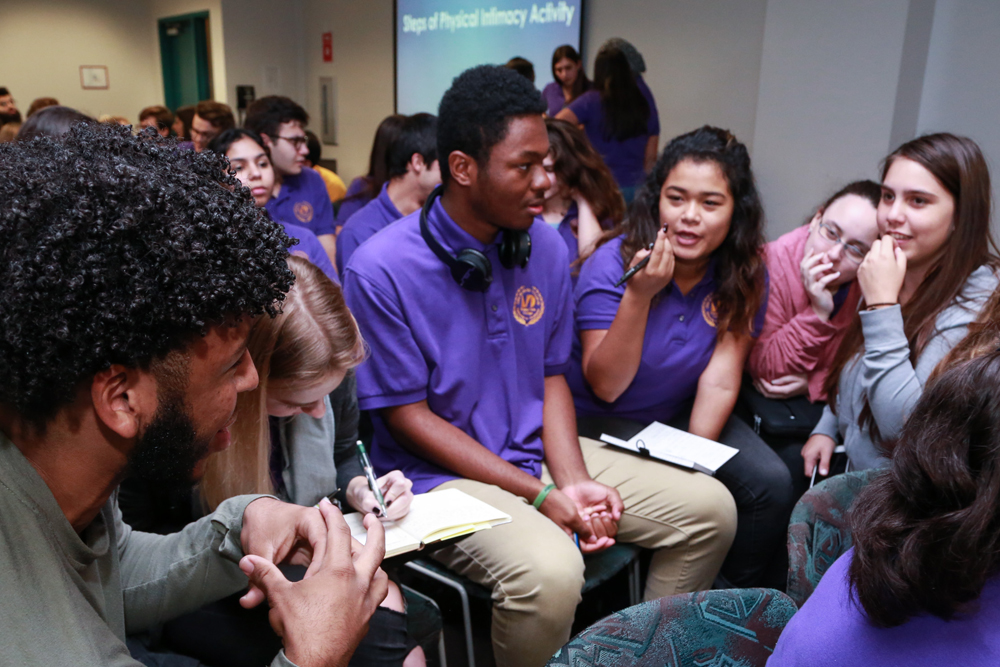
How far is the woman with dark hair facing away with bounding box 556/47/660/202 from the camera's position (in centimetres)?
412

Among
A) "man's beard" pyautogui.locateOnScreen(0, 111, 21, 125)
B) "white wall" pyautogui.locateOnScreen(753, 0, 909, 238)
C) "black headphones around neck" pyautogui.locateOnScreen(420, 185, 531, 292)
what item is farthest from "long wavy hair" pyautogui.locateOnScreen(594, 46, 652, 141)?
"man's beard" pyautogui.locateOnScreen(0, 111, 21, 125)

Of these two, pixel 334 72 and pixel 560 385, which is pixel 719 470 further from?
pixel 334 72

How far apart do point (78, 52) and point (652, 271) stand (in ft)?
29.9

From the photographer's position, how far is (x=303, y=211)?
11.8ft

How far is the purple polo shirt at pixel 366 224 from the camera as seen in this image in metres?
2.93

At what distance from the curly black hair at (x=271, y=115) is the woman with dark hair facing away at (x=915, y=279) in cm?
274

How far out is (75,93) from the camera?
8734 millimetres

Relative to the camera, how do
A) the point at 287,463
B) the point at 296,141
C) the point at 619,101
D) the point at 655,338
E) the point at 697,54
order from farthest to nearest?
1. the point at 697,54
2. the point at 619,101
3. the point at 296,141
4. the point at 655,338
5. the point at 287,463

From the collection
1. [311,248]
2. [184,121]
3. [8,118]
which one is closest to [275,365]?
[311,248]

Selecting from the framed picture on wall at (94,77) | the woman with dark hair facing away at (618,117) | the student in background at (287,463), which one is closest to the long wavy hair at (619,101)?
the woman with dark hair facing away at (618,117)

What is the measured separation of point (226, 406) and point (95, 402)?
0.15 m

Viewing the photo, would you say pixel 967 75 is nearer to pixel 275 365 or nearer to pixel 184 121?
pixel 275 365

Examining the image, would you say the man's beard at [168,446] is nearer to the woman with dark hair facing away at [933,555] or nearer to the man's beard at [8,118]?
the woman with dark hair facing away at [933,555]

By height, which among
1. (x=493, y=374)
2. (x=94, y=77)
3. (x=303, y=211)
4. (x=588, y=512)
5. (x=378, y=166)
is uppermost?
(x=94, y=77)
